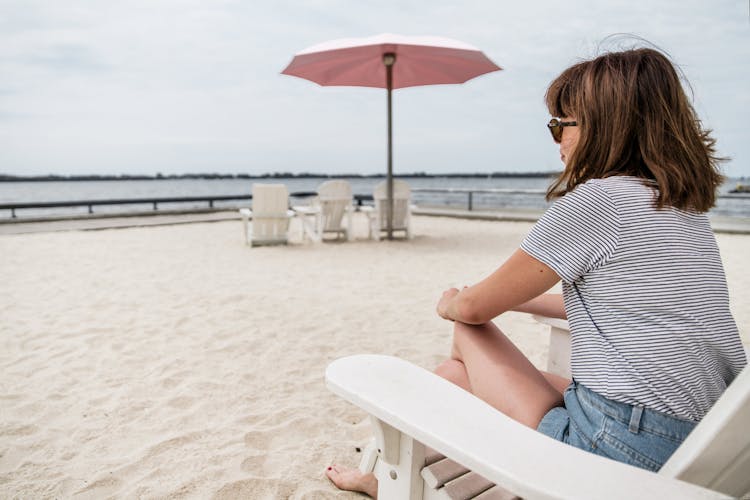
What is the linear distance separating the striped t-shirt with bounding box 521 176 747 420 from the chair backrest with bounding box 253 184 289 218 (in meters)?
6.87

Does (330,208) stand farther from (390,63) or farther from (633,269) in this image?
(633,269)

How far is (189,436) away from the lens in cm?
221

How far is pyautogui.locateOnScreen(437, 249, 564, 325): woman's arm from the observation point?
1.11 m

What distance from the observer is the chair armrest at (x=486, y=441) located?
2.45 ft

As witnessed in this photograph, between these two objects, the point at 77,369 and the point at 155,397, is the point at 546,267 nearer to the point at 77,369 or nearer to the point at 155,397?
the point at 155,397

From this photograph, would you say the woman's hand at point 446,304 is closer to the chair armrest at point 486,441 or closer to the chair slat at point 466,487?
the chair armrest at point 486,441

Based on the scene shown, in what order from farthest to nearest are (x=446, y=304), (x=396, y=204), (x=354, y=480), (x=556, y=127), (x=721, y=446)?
(x=396, y=204) < (x=354, y=480) < (x=446, y=304) < (x=556, y=127) < (x=721, y=446)

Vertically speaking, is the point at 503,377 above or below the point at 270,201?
below

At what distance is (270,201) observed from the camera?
767 centimetres

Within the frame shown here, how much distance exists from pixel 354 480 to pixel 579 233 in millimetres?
1306

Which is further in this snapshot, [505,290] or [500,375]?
[500,375]

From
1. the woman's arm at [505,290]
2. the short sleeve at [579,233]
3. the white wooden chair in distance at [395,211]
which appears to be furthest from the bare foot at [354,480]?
the white wooden chair in distance at [395,211]

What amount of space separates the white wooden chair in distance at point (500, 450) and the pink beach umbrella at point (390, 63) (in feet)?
21.0

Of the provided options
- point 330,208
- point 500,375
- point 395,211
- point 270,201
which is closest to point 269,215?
point 270,201
